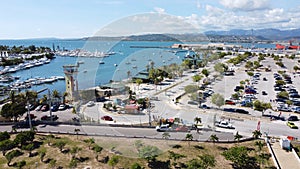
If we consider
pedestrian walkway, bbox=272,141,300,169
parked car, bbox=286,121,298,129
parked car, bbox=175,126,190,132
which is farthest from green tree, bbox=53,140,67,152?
parked car, bbox=286,121,298,129

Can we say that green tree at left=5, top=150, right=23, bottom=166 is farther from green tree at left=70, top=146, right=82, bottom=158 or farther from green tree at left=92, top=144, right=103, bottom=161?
green tree at left=92, top=144, right=103, bottom=161

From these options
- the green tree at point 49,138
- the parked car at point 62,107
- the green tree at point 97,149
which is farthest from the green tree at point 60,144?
the parked car at point 62,107

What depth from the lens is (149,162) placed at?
7078 millimetres

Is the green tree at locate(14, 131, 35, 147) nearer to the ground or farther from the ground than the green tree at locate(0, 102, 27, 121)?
nearer to the ground

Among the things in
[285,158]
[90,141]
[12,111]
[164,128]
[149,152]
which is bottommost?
[285,158]

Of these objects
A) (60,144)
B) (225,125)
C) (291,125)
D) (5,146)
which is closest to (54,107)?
(5,146)

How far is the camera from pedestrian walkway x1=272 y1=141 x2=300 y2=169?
22.4ft

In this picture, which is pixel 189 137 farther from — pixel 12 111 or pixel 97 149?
pixel 12 111

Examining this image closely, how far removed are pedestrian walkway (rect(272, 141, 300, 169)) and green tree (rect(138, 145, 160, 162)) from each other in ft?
12.5

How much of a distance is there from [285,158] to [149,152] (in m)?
4.41

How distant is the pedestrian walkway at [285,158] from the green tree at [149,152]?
380 cm

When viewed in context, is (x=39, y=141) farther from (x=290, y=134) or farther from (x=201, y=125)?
(x=290, y=134)

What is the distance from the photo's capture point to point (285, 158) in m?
7.28

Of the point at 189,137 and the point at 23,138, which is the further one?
the point at 189,137
